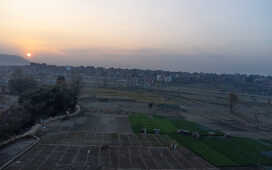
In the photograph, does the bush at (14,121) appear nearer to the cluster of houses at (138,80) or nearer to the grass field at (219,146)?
the grass field at (219,146)

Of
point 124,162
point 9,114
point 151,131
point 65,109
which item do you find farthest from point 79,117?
point 124,162

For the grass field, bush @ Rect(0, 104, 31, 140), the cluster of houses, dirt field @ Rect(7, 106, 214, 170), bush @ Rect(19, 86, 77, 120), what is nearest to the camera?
dirt field @ Rect(7, 106, 214, 170)

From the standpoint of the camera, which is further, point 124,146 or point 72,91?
point 72,91

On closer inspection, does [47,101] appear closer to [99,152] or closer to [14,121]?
[14,121]

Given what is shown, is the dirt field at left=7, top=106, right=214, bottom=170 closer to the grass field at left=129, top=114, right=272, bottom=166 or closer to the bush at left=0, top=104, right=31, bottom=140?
the grass field at left=129, top=114, right=272, bottom=166

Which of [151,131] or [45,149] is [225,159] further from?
[45,149]

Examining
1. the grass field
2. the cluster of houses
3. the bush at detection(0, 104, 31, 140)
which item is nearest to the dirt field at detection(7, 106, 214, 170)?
the grass field

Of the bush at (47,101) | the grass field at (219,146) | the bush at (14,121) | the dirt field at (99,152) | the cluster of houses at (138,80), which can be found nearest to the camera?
the dirt field at (99,152)

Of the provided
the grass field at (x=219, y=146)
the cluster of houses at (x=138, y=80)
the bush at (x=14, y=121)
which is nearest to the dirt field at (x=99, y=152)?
the grass field at (x=219, y=146)
